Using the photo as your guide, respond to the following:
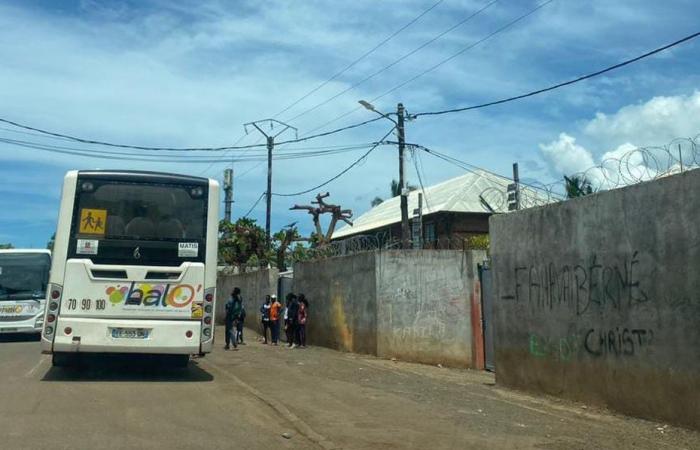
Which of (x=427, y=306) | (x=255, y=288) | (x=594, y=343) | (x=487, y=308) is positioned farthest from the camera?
(x=255, y=288)

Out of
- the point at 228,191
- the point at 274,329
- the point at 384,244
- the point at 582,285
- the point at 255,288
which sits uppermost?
the point at 228,191

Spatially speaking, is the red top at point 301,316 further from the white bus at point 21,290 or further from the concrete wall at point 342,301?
the white bus at point 21,290

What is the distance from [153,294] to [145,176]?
77.9 inches

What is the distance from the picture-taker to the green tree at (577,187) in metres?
10.1

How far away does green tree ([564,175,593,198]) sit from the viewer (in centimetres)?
1014

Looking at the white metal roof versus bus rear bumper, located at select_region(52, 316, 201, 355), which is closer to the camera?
bus rear bumper, located at select_region(52, 316, 201, 355)

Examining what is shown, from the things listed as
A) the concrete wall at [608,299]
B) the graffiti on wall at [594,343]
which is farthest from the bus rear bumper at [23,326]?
the graffiti on wall at [594,343]

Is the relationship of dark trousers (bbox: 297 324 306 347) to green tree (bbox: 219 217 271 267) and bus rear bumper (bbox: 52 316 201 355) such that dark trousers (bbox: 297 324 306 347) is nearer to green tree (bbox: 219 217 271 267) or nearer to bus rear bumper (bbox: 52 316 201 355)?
bus rear bumper (bbox: 52 316 201 355)

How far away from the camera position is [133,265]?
1145 centimetres

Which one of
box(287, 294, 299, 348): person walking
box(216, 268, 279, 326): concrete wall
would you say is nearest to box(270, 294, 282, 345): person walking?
box(287, 294, 299, 348): person walking

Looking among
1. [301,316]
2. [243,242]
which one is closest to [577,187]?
[301,316]

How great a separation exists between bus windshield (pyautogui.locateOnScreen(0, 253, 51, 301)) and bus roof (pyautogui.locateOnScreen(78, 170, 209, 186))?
37.4 feet

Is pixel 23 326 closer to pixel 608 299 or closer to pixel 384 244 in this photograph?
pixel 384 244

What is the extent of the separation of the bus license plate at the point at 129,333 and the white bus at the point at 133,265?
2 centimetres
